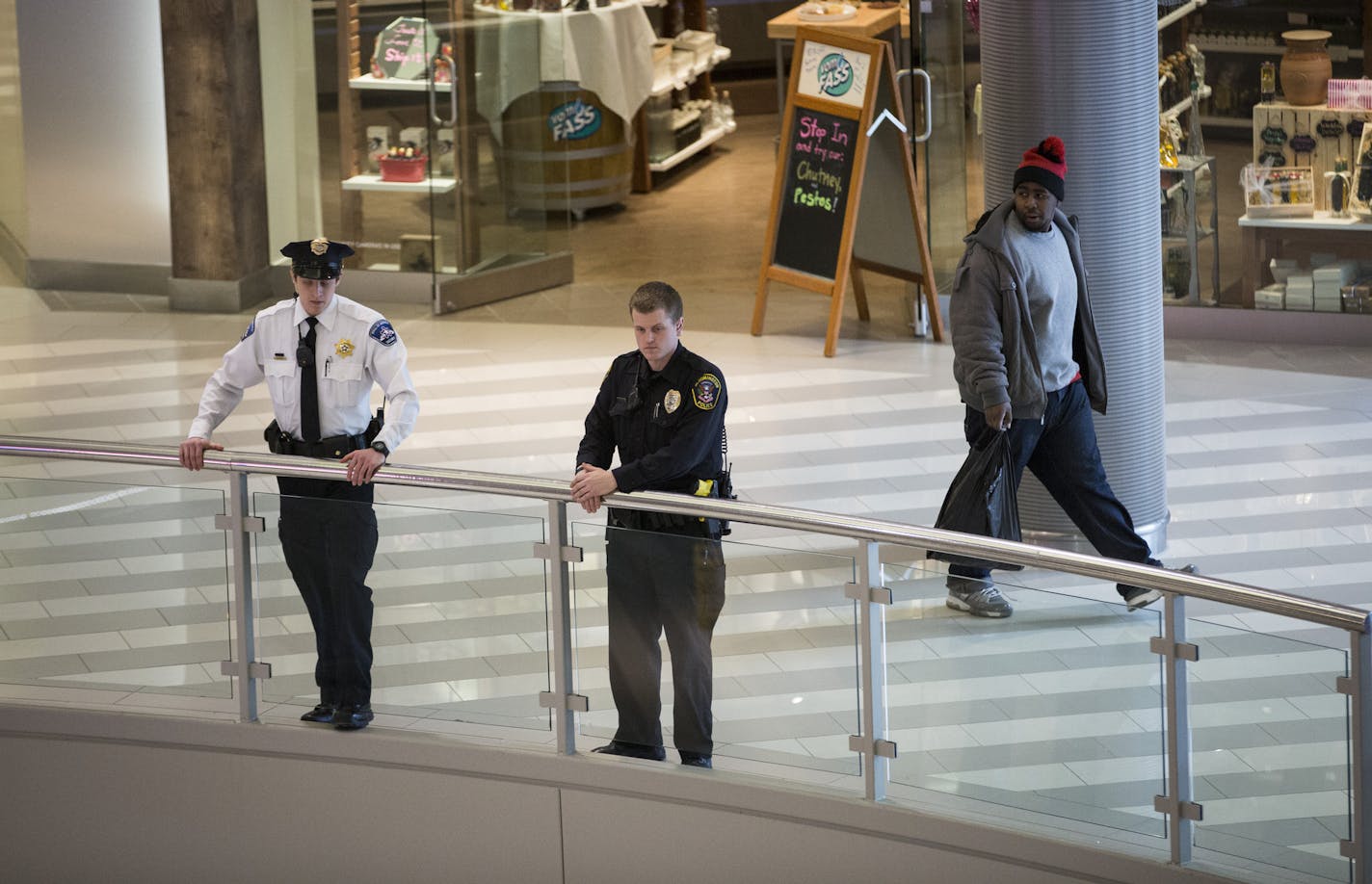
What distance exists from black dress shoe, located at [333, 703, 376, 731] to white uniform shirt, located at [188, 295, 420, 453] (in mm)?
730

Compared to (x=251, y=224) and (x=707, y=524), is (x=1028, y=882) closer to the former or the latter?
(x=707, y=524)

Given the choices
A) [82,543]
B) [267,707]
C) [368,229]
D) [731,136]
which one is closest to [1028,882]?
[267,707]

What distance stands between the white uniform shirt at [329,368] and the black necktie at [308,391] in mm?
15

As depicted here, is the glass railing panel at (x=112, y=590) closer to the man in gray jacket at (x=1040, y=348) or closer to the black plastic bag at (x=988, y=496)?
the black plastic bag at (x=988, y=496)

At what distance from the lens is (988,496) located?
19.4 ft

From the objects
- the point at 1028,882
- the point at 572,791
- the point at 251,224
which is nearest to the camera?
the point at 1028,882

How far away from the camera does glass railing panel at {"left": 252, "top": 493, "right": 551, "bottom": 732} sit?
5.13 meters

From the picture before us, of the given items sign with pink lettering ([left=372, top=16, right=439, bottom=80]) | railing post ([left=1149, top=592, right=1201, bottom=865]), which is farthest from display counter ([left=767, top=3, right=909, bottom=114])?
railing post ([left=1149, top=592, right=1201, bottom=865])

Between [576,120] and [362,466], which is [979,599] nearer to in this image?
[362,466]

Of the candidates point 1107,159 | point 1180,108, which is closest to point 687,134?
point 1180,108

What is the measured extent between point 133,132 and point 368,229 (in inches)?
53.2

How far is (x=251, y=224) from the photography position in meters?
10.4

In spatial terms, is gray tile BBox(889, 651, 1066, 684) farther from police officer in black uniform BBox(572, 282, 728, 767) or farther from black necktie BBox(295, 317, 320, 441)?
black necktie BBox(295, 317, 320, 441)

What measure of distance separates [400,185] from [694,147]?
387 centimetres
